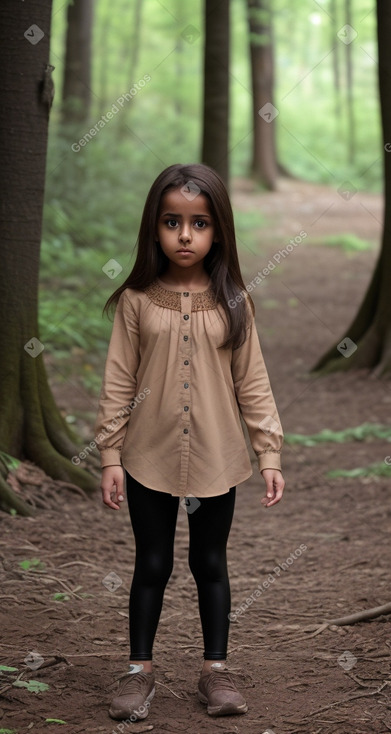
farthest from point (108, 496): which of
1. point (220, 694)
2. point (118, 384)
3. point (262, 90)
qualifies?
point (262, 90)

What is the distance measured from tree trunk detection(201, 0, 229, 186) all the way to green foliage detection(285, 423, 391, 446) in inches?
162

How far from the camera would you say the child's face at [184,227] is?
304cm

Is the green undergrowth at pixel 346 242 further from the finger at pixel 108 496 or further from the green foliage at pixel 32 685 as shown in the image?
the green foliage at pixel 32 685

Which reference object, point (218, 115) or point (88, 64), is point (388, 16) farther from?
point (88, 64)

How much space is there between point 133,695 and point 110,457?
2.71 feet

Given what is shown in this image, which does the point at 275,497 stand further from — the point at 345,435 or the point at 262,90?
the point at 262,90

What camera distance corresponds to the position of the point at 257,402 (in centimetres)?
315

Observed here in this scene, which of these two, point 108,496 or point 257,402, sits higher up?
point 257,402

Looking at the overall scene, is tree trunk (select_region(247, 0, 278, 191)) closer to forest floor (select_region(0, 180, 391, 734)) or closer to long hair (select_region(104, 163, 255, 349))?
forest floor (select_region(0, 180, 391, 734))

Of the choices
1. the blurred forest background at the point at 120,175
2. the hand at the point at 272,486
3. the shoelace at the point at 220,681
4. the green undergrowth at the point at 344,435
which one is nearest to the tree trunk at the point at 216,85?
the blurred forest background at the point at 120,175

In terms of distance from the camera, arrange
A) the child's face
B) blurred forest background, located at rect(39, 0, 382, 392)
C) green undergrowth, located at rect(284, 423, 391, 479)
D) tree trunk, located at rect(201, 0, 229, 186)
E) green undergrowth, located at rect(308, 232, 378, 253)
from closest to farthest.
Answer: the child's face → green undergrowth, located at rect(284, 423, 391, 479) → tree trunk, located at rect(201, 0, 229, 186) → blurred forest background, located at rect(39, 0, 382, 392) → green undergrowth, located at rect(308, 232, 378, 253)

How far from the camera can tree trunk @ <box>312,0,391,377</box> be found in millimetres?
8570
